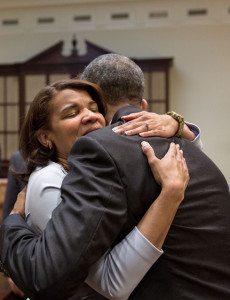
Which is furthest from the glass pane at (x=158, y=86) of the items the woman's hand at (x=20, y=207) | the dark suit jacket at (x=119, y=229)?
the dark suit jacket at (x=119, y=229)

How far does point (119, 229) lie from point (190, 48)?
6.78m

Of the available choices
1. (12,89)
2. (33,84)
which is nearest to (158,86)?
(33,84)

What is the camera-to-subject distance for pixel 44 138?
1427mm

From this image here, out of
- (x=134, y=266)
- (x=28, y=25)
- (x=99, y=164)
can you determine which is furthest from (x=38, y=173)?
(x=28, y=25)

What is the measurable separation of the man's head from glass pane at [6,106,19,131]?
20.9ft

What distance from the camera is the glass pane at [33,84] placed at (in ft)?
24.4

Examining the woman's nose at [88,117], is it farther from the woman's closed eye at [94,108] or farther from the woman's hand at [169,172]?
the woman's hand at [169,172]

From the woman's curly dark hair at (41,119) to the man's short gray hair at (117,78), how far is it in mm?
66

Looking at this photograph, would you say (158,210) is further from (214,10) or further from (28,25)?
(28,25)

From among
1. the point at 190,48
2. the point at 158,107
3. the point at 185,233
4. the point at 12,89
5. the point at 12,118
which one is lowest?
the point at 185,233

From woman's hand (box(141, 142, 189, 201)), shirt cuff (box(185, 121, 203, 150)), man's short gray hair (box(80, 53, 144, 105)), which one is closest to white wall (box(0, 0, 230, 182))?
shirt cuff (box(185, 121, 203, 150))

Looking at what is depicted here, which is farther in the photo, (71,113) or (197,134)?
(197,134)

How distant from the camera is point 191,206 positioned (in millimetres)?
1092

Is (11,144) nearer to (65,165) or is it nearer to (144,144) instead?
(65,165)
